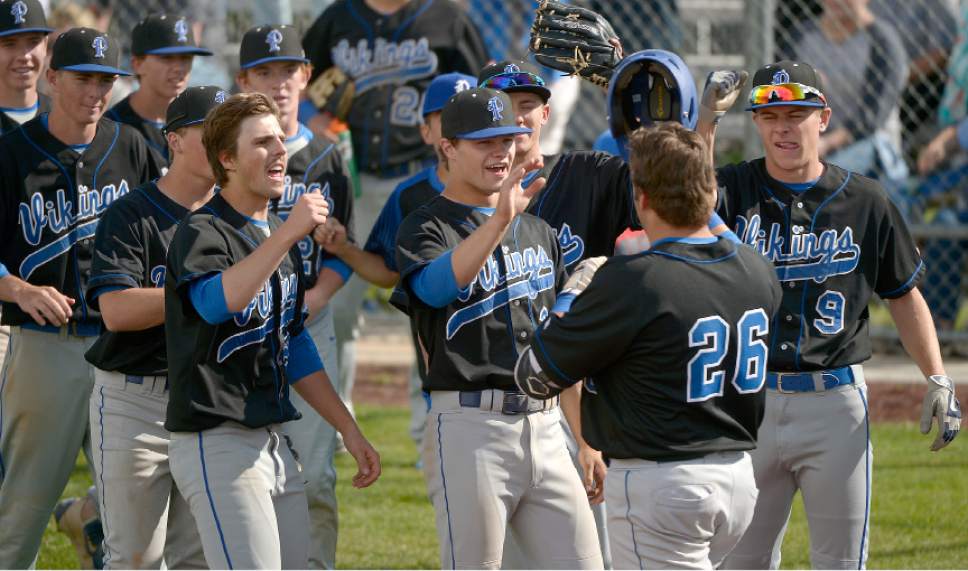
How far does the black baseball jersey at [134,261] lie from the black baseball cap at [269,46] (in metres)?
1.20

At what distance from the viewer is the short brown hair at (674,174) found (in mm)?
3432

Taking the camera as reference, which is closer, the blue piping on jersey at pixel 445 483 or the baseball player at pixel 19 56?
the blue piping on jersey at pixel 445 483

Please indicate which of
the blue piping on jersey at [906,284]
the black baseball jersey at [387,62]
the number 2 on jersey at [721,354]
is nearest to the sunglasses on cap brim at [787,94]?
the blue piping on jersey at [906,284]

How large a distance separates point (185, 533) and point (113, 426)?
0.45 meters

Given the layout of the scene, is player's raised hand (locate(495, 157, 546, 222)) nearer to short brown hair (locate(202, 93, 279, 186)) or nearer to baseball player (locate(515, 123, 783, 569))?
baseball player (locate(515, 123, 783, 569))

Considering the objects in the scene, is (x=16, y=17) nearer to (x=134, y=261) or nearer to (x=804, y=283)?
(x=134, y=261)

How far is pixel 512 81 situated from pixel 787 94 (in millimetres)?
913

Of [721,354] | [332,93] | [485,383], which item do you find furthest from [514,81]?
[332,93]

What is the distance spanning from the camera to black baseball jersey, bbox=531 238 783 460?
3430 millimetres

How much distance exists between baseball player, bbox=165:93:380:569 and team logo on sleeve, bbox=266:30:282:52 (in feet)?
4.52

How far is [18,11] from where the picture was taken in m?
5.46

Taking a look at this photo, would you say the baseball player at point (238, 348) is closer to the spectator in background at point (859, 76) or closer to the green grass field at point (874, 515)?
the green grass field at point (874, 515)

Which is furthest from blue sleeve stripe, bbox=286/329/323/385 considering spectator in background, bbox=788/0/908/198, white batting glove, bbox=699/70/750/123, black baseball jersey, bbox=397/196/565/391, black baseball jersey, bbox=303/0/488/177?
spectator in background, bbox=788/0/908/198

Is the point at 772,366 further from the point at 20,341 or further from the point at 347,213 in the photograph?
the point at 20,341
